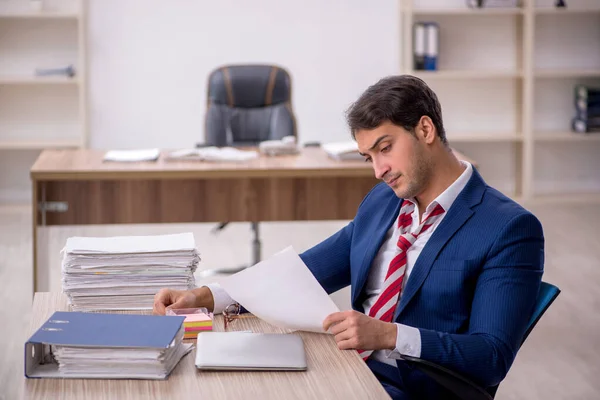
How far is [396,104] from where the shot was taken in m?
1.92

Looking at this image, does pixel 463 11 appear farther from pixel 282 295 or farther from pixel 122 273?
pixel 282 295

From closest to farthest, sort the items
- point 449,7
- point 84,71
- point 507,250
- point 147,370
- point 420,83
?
point 147,370, point 507,250, point 420,83, point 84,71, point 449,7

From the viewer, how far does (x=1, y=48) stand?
20.5 ft

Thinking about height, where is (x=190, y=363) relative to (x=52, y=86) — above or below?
below

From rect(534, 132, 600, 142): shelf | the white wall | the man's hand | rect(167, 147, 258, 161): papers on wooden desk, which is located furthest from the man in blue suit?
rect(534, 132, 600, 142): shelf

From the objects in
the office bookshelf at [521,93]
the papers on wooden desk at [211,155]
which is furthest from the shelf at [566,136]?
the papers on wooden desk at [211,155]

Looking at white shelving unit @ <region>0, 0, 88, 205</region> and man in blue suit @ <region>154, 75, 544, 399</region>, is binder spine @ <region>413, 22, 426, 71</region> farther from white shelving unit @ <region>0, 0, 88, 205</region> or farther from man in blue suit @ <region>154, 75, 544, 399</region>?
man in blue suit @ <region>154, 75, 544, 399</region>

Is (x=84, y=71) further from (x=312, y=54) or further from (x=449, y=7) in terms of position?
(x=449, y=7)

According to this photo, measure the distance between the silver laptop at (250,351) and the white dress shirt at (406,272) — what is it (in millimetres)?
209

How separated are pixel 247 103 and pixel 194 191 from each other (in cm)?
105

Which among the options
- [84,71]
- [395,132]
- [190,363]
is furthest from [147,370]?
[84,71]

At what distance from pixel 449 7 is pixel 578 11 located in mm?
925

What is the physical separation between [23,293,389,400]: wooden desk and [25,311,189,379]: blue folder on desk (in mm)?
21

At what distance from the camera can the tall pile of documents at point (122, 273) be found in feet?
Result: 6.59
